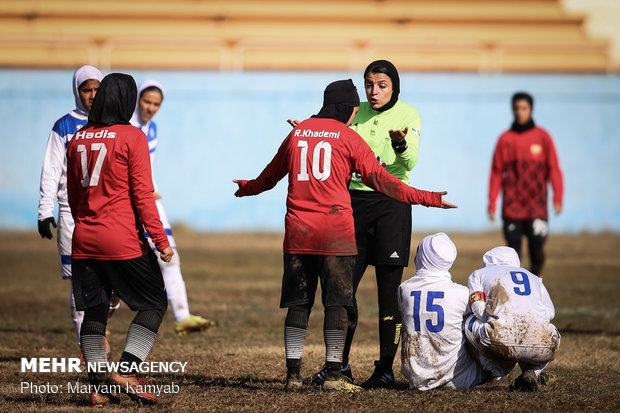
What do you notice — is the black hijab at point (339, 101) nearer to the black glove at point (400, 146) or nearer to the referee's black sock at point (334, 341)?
the black glove at point (400, 146)

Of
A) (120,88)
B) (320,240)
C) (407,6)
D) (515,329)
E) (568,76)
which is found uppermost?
(407,6)

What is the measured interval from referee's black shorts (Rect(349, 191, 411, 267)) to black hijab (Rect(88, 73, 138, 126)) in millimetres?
1829

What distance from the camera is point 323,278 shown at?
6227mm

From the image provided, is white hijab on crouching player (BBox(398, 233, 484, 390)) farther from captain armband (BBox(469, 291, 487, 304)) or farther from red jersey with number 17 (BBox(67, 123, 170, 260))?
red jersey with number 17 (BBox(67, 123, 170, 260))

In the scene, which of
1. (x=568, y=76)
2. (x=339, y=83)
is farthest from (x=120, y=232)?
(x=568, y=76)

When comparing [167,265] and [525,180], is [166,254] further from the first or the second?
[525,180]

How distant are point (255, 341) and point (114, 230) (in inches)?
142

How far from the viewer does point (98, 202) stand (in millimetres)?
5824

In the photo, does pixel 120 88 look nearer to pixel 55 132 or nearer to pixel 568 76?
pixel 55 132

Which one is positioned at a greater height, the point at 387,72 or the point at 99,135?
the point at 387,72

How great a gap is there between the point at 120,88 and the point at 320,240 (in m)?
1.60

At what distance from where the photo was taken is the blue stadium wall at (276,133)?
23047 mm

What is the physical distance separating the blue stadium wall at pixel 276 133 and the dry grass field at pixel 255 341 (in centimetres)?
415

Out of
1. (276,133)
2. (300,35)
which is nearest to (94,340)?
(276,133)
